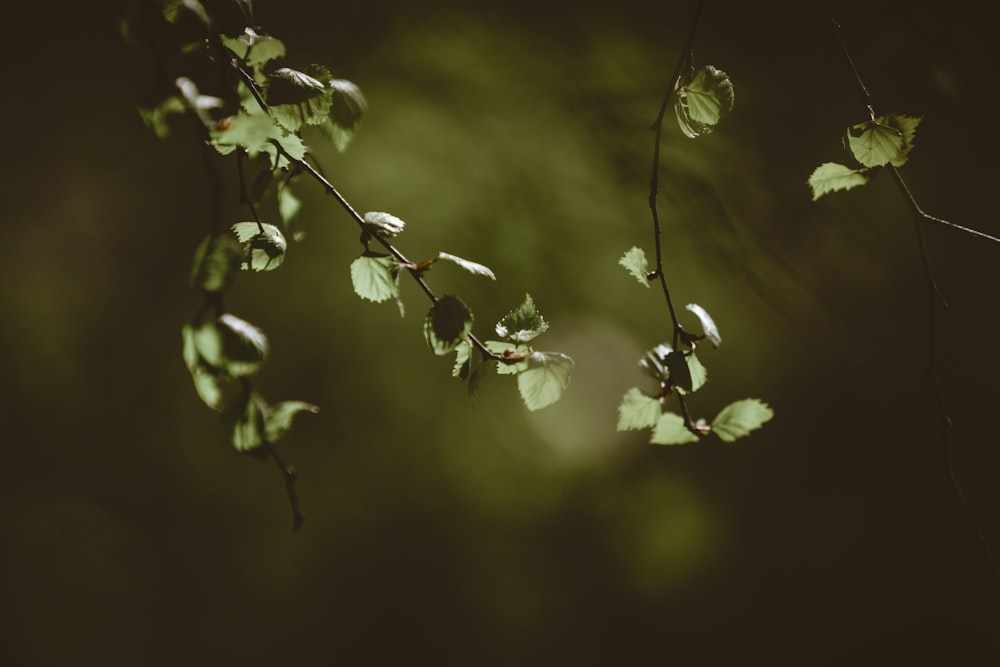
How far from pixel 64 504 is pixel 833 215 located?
5.05ft

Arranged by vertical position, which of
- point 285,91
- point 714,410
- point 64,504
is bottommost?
point 64,504

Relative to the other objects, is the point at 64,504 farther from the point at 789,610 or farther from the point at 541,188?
the point at 789,610

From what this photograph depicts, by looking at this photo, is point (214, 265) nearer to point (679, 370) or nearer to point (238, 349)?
point (238, 349)

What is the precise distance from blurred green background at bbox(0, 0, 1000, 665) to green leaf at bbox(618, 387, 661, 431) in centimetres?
66

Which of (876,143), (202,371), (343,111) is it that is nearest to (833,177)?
(876,143)

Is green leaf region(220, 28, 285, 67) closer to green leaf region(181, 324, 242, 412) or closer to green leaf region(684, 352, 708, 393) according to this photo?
green leaf region(181, 324, 242, 412)

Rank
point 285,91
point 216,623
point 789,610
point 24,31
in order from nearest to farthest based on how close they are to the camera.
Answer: point 285,91 < point 24,31 < point 216,623 < point 789,610

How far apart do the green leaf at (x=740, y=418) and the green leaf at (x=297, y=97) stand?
37 centimetres

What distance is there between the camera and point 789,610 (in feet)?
4.03

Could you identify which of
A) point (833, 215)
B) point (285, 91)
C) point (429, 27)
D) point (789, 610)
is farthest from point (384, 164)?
point (789, 610)

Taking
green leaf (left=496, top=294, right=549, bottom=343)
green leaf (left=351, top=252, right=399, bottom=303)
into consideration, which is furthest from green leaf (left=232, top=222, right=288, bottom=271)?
green leaf (left=496, top=294, right=549, bottom=343)

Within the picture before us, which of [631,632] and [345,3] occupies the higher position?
[345,3]

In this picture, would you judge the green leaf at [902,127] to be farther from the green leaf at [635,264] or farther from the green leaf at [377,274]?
the green leaf at [377,274]

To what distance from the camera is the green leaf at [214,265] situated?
1.05 ft
